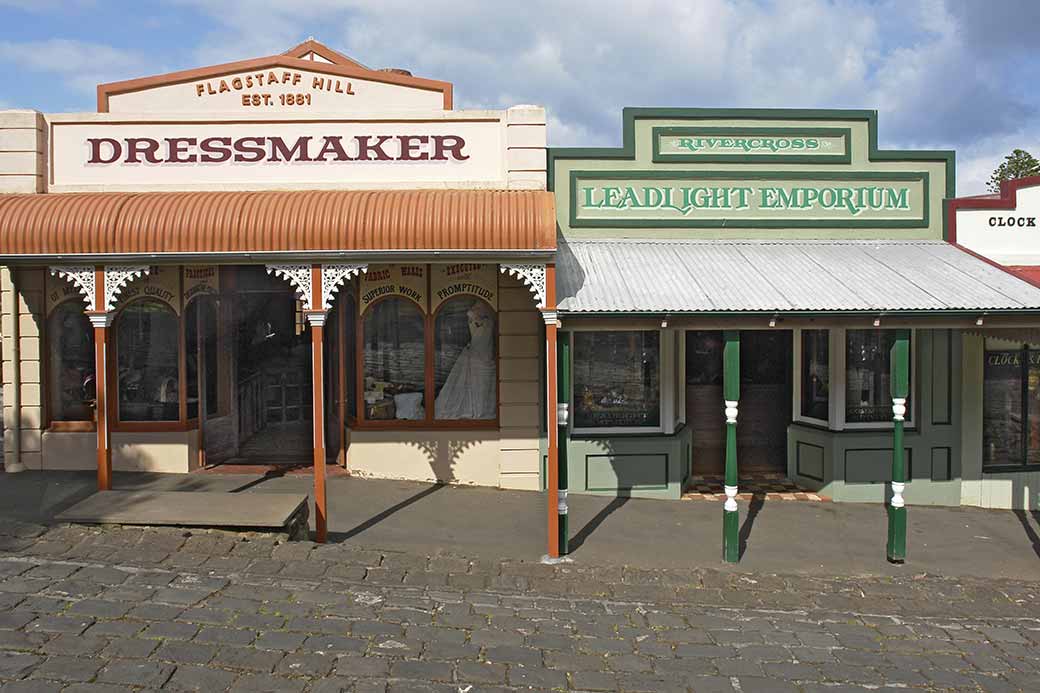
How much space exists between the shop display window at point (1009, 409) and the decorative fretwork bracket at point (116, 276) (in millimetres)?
10297

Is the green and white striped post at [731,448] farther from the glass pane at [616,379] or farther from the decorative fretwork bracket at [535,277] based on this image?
the glass pane at [616,379]

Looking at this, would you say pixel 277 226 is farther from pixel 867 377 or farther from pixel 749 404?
pixel 867 377

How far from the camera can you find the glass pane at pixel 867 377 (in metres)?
10.4

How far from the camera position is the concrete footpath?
25.5 ft

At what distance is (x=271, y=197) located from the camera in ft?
26.5

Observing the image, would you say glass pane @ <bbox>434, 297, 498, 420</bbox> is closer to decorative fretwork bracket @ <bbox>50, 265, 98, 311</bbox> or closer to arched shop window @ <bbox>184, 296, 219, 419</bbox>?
arched shop window @ <bbox>184, 296, 219, 419</bbox>

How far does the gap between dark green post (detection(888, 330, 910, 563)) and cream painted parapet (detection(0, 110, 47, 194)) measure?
386 inches

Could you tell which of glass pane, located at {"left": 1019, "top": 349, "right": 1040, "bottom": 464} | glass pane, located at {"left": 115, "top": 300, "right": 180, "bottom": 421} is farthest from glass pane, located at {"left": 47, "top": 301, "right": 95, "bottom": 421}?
glass pane, located at {"left": 1019, "top": 349, "right": 1040, "bottom": 464}

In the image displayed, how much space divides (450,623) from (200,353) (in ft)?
21.0

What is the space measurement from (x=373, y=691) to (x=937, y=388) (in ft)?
27.9

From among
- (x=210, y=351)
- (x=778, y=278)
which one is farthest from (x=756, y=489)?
(x=210, y=351)

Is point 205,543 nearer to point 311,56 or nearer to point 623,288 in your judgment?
point 623,288

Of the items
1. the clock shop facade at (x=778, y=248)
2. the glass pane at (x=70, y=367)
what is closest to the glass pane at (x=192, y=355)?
the glass pane at (x=70, y=367)

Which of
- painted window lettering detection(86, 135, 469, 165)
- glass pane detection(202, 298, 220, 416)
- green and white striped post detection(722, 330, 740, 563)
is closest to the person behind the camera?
green and white striped post detection(722, 330, 740, 563)
